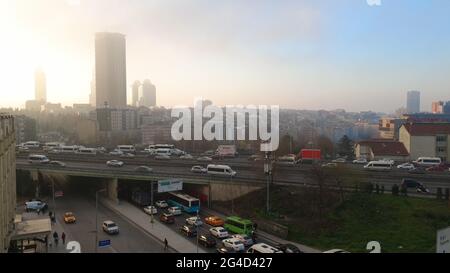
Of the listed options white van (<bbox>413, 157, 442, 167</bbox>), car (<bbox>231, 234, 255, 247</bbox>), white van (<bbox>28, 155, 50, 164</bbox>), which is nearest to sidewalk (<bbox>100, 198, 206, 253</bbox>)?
car (<bbox>231, 234, 255, 247</bbox>)

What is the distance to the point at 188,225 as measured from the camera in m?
12.7

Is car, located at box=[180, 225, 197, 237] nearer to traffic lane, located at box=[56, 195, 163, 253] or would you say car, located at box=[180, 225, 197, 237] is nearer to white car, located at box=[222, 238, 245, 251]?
traffic lane, located at box=[56, 195, 163, 253]

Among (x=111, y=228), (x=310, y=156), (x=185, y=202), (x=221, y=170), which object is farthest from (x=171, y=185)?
(x=310, y=156)

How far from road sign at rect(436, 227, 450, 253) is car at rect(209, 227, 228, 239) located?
6.12m

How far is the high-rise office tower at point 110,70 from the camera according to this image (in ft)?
248

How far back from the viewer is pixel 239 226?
11742 mm

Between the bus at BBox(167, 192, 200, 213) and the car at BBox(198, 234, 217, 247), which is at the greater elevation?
the bus at BBox(167, 192, 200, 213)

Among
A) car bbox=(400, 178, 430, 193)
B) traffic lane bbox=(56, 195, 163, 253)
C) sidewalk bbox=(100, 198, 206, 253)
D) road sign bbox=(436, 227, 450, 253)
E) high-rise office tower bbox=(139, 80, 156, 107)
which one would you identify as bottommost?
traffic lane bbox=(56, 195, 163, 253)

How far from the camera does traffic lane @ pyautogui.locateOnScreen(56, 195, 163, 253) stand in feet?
35.6

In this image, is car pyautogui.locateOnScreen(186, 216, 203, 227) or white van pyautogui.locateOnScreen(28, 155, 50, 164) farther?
white van pyautogui.locateOnScreen(28, 155, 50, 164)

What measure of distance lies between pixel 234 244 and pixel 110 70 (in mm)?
70961

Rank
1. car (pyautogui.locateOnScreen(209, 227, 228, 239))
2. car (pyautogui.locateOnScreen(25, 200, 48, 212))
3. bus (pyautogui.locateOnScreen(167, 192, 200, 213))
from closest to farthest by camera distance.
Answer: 1. car (pyautogui.locateOnScreen(209, 227, 228, 239))
2. bus (pyautogui.locateOnScreen(167, 192, 200, 213))
3. car (pyautogui.locateOnScreen(25, 200, 48, 212))

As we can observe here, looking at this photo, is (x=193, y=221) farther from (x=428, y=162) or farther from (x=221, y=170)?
(x=428, y=162)
